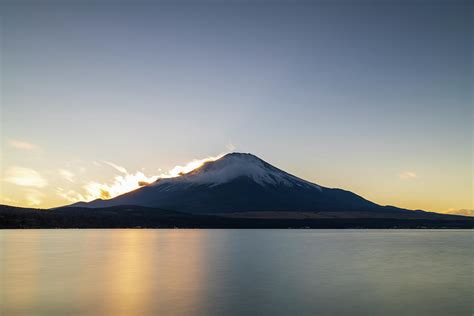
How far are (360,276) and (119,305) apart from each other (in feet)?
68.4

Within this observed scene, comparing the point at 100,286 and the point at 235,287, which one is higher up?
the point at 235,287

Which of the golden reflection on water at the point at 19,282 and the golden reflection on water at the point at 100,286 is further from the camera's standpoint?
the golden reflection on water at the point at 19,282

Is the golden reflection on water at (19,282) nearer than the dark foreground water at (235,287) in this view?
No

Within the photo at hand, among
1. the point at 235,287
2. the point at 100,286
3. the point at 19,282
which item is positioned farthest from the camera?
the point at 19,282

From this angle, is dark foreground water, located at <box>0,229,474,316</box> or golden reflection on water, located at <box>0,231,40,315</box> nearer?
dark foreground water, located at <box>0,229,474,316</box>

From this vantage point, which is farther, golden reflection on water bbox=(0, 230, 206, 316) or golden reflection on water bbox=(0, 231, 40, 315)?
golden reflection on water bbox=(0, 231, 40, 315)

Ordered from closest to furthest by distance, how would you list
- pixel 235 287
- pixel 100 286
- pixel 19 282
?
pixel 235 287 → pixel 100 286 → pixel 19 282

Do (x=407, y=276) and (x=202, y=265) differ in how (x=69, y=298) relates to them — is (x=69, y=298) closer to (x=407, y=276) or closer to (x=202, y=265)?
(x=202, y=265)

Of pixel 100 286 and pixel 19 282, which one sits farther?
pixel 19 282

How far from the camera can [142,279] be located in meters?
38.3

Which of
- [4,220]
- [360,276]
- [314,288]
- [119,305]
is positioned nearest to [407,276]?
[360,276]

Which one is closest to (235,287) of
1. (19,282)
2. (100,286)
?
(100,286)

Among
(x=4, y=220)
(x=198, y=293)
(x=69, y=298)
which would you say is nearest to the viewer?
(x=69, y=298)

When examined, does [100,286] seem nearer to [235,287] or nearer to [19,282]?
[19,282]
